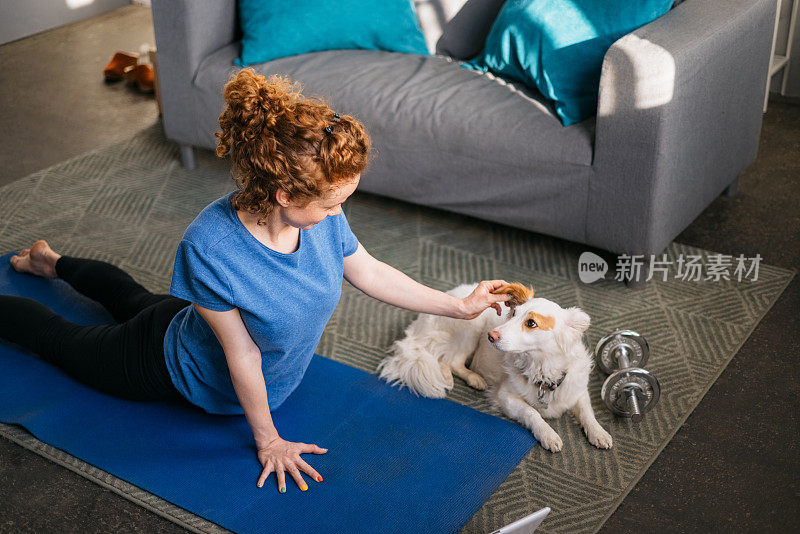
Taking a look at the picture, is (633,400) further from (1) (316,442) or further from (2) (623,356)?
(1) (316,442)

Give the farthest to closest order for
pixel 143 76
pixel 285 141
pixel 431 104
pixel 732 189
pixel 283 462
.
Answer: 1. pixel 143 76
2. pixel 732 189
3. pixel 431 104
4. pixel 283 462
5. pixel 285 141

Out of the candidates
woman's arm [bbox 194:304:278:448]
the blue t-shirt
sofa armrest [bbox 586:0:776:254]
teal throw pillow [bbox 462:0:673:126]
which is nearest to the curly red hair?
the blue t-shirt

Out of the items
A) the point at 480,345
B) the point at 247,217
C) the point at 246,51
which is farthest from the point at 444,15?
the point at 247,217

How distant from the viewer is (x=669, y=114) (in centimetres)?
214

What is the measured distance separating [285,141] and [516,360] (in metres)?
0.78

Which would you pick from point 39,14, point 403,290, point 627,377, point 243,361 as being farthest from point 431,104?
point 39,14

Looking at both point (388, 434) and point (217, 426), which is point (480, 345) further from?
point (217, 426)

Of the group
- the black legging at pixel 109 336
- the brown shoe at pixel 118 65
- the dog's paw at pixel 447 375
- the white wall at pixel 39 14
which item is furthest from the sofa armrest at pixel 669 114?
the white wall at pixel 39 14

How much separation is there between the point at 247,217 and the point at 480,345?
735mm

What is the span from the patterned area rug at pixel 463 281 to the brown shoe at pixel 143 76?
53 centimetres

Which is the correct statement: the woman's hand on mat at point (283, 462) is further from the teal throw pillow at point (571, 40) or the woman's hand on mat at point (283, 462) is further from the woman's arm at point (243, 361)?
the teal throw pillow at point (571, 40)

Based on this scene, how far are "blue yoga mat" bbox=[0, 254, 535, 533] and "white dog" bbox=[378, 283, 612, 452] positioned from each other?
0.18ft

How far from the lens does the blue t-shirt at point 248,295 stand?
5.02 ft

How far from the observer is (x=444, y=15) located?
3.01 m
